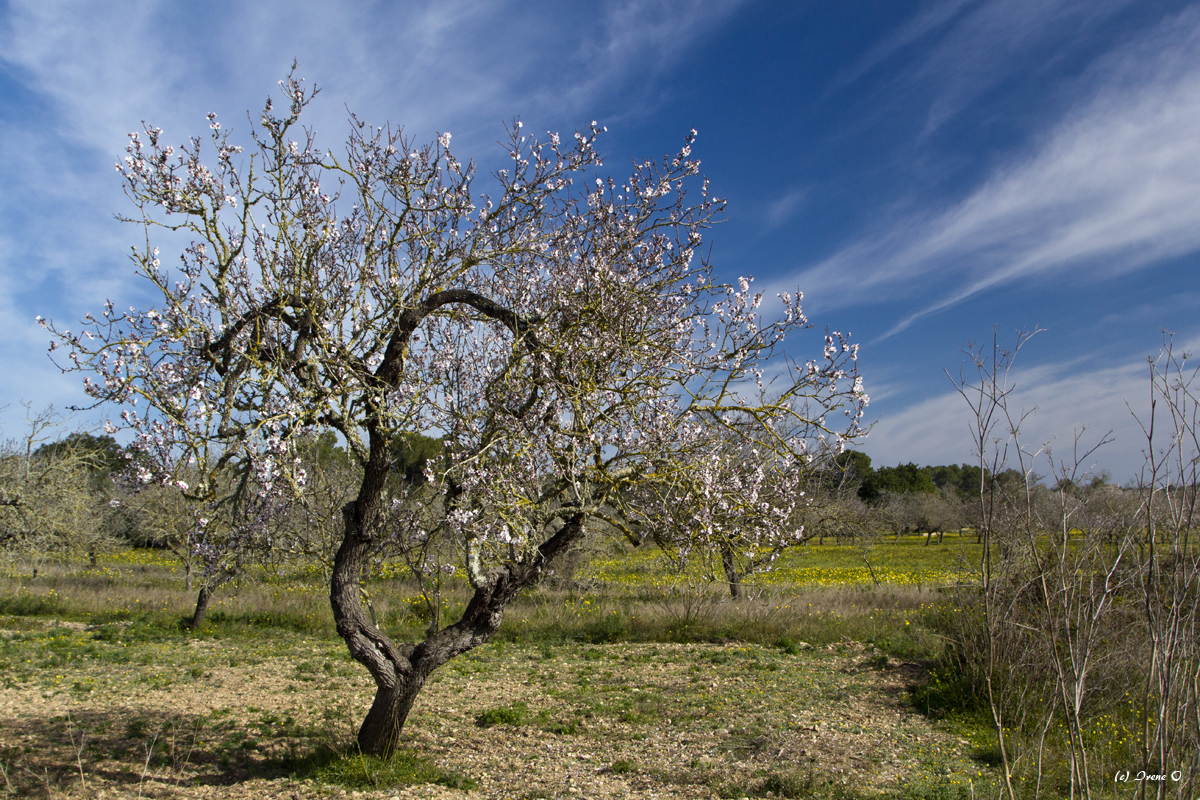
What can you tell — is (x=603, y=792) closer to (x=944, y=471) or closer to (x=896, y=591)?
(x=896, y=591)

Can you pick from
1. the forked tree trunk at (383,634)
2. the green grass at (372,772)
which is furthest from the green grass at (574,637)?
the forked tree trunk at (383,634)

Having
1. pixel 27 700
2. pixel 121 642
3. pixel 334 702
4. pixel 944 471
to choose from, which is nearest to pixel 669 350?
pixel 334 702

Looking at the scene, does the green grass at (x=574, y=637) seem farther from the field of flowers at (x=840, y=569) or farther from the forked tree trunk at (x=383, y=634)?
the field of flowers at (x=840, y=569)

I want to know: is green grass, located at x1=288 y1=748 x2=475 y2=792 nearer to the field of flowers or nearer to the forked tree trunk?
the forked tree trunk

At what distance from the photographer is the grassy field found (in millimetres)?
5965

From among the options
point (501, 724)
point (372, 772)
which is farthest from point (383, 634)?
point (501, 724)

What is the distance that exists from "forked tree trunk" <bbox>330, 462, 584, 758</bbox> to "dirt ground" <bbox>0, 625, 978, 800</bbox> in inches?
25.0

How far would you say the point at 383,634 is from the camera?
19.2ft

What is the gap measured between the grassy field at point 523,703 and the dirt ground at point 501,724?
0.03 meters

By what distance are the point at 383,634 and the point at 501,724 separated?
108 inches

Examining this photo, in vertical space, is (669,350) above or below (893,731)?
above

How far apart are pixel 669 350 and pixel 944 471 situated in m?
74.5

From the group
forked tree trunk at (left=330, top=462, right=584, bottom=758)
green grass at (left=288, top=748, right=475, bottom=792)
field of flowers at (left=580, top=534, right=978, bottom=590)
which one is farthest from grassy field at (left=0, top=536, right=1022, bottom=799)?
field of flowers at (left=580, top=534, right=978, bottom=590)

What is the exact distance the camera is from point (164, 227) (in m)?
4.71
